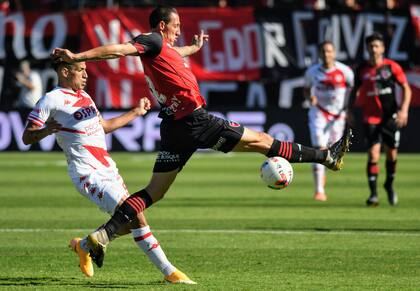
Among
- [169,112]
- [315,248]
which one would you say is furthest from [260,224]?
[169,112]

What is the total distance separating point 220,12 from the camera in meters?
29.2

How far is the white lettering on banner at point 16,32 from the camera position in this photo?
29656 mm

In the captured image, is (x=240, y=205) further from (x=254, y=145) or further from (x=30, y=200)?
(x=254, y=145)

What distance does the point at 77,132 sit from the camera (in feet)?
30.3

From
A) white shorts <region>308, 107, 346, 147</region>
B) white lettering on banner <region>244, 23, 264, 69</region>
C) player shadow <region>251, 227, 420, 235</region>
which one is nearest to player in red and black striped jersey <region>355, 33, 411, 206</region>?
white shorts <region>308, 107, 346, 147</region>

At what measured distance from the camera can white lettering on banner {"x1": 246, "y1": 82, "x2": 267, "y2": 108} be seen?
29.5m

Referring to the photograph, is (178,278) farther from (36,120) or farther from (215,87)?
(215,87)

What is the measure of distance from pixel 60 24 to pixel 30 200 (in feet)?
45.2

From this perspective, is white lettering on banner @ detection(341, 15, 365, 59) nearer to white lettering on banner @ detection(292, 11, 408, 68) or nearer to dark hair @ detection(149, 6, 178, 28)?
white lettering on banner @ detection(292, 11, 408, 68)

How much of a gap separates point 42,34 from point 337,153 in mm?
20959

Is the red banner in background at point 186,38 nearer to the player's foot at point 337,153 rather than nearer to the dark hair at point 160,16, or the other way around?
the player's foot at point 337,153

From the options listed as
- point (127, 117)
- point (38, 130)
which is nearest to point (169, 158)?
point (127, 117)

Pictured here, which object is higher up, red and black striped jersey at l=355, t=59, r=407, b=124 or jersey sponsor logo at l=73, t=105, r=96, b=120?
jersey sponsor logo at l=73, t=105, r=96, b=120

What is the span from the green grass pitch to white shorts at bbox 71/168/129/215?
0.70m
